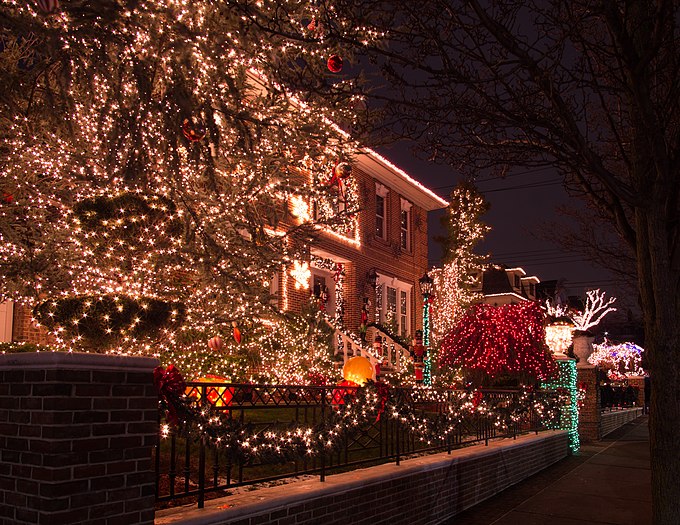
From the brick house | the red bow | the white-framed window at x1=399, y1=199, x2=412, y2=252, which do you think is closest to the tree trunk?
the red bow

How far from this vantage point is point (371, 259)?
22438 mm

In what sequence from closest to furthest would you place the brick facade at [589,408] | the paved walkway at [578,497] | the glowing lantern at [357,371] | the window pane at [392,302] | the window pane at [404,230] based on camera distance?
the paved walkway at [578,497] → the glowing lantern at [357,371] → the brick facade at [589,408] → the window pane at [392,302] → the window pane at [404,230]

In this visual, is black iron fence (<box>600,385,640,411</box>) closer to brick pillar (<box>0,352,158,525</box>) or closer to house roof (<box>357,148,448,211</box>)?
house roof (<box>357,148,448,211</box>)

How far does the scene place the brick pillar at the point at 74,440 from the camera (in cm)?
364

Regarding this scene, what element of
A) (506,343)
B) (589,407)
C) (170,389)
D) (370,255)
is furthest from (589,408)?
(170,389)

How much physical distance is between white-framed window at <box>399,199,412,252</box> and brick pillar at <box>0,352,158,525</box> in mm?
21701

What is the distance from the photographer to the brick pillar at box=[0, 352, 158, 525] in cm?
364

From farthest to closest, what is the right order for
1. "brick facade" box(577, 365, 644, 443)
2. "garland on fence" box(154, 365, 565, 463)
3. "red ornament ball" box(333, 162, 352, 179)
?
1. "brick facade" box(577, 365, 644, 443)
2. "red ornament ball" box(333, 162, 352, 179)
3. "garland on fence" box(154, 365, 565, 463)

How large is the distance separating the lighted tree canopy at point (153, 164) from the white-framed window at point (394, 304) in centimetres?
1157

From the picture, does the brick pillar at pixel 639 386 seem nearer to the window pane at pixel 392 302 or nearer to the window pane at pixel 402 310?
the window pane at pixel 402 310

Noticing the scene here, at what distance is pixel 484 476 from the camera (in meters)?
10.0

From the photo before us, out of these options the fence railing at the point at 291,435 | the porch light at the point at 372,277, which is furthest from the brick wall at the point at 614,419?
the fence railing at the point at 291,435

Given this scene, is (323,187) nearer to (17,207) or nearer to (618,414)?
(17,207)

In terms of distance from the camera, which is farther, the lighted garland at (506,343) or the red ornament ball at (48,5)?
the lighted garland at (506,343)
